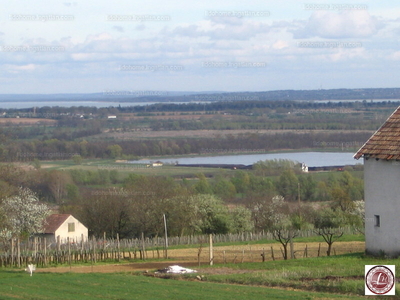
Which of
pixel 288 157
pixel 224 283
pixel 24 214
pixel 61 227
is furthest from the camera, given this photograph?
pixel 288 157

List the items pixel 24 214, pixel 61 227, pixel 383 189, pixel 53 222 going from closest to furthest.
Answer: pixel 383 189, pixel 24 214, pixel 61 227, pixel 53 222

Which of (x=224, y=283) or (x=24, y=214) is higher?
(x=24, y=214)

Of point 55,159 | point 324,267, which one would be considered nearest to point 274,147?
point 55,159

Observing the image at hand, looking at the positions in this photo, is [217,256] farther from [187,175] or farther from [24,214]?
[187,175]

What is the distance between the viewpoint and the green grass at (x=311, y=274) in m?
17.3

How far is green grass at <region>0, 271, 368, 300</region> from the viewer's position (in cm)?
1631

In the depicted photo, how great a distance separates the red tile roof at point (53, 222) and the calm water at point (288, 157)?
55.7 metres

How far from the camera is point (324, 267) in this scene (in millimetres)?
21422

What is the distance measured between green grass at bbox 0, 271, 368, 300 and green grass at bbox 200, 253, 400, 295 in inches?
29.2

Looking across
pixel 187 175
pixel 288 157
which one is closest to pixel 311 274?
pixel 187 175

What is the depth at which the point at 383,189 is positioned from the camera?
2331 cm

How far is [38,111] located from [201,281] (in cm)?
17628

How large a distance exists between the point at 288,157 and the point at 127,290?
92.2 metres

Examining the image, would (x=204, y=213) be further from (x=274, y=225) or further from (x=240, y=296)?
(x=240, y=296)
